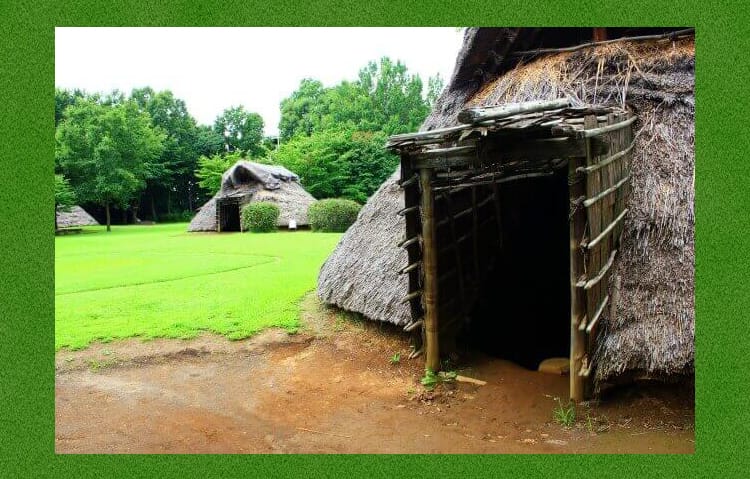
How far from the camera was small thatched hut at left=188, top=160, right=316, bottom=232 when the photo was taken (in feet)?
77.9

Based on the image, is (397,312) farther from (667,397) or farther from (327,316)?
(667,397)

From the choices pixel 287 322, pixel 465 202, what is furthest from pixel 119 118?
pixel 465 202

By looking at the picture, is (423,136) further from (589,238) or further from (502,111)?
→ (589,238)

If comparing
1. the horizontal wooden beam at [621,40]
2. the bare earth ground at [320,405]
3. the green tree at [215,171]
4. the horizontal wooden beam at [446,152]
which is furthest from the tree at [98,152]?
the horizontal wooden beam at [446,152]

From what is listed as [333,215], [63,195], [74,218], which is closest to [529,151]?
[333,215]

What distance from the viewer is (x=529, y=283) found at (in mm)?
8297

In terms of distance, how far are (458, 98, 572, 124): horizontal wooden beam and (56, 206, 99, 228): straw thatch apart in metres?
25.2

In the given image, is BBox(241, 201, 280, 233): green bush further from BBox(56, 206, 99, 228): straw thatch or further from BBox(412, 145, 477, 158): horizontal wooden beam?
BBox(412, 145, 477, 158): horizontal wooden beam

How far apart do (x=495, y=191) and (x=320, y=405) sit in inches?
133

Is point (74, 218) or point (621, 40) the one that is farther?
point (74, 218)

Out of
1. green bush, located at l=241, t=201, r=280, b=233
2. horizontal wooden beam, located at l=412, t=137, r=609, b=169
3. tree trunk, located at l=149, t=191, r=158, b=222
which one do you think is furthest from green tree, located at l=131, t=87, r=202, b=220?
horizontal wooden beam, located at l=412, t=137, r=609, b=169

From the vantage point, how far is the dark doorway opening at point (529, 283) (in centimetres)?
736

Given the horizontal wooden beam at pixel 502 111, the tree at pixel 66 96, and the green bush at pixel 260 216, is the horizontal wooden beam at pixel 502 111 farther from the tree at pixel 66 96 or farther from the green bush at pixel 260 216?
the tree at pixel 66 96

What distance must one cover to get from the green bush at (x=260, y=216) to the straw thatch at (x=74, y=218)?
904cm
